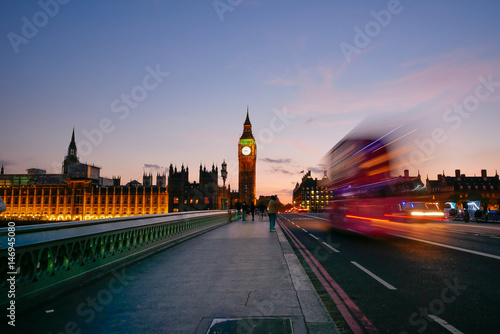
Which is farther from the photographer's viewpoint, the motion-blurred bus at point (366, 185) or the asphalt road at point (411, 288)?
the motion-blurred bus at point (366, 185)

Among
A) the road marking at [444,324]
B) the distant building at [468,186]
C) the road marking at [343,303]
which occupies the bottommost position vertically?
the road marking at [343,303]

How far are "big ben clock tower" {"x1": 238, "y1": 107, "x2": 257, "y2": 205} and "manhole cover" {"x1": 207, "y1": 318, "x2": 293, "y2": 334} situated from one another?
518ft

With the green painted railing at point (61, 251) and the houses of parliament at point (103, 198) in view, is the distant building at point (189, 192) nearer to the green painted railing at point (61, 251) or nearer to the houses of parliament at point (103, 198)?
the houses of parliament at point (103, 198)

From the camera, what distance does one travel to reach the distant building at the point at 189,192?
147m

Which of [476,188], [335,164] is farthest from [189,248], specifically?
[476,188]

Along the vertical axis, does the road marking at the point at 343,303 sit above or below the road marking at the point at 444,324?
below

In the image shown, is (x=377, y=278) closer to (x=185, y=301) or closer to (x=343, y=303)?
(x=343, y=303)

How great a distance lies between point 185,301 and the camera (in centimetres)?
543

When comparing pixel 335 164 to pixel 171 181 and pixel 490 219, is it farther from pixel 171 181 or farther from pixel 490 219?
pixel 171 181

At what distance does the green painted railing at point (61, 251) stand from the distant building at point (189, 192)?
452 ft

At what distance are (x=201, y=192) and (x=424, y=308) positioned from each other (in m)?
146

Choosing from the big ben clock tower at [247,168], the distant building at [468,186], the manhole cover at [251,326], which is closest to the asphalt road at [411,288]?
the manhole cover at [251,326]

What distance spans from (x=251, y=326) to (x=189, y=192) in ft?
482

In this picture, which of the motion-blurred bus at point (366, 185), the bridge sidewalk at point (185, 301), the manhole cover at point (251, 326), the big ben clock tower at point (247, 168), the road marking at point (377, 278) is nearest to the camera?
the manhole cover at point (251, 326)
